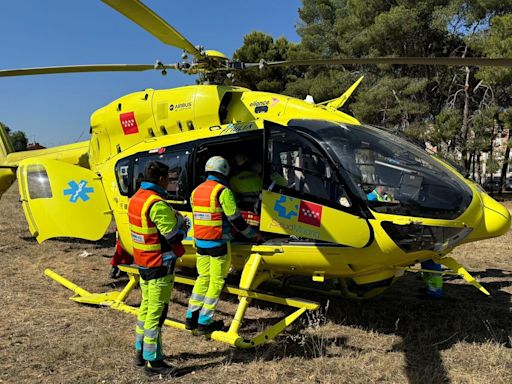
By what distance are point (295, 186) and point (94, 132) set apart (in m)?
3.86

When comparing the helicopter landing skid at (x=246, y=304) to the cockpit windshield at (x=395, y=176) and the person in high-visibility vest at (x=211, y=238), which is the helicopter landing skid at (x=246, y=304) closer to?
the person in high-visibility vest at (x=211, y=238)

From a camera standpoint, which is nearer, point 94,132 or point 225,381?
point 225,381

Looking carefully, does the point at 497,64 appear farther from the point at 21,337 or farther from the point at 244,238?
the point at 21,337

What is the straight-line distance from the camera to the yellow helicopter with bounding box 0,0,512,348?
3977mm

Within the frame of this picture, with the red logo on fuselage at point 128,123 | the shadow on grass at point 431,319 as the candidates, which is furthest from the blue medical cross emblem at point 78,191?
the shadow on grass at point 431,319

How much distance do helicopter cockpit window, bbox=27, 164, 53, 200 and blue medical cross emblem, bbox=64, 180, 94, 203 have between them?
1.27 feet

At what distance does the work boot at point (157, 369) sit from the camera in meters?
3.86

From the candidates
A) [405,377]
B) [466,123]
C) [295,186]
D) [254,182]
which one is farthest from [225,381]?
[466,123]

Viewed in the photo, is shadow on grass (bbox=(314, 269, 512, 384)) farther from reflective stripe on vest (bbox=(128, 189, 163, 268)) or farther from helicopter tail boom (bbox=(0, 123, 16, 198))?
helicopter tail boom (bbox=(0, 123, 16, 198))

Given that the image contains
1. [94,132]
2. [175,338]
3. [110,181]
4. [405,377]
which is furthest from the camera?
[94,132]

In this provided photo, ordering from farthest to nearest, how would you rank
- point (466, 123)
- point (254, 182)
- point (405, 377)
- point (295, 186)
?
point (466, 123) < point (254, 182) < point (295, 186) < point (405, 377)

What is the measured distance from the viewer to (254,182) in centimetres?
520

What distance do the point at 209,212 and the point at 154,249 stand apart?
78 centimetres

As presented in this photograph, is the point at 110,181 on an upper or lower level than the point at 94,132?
lower
